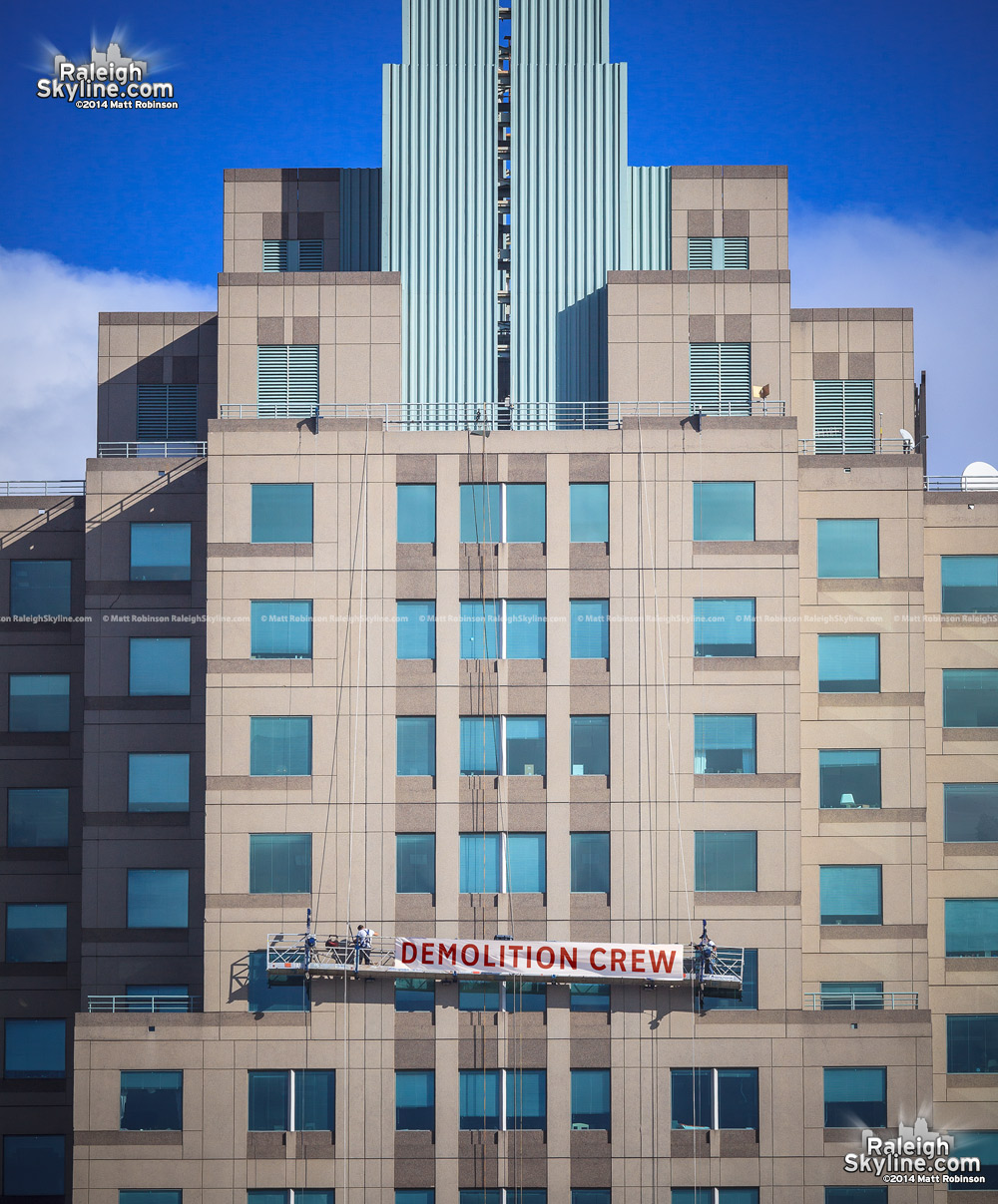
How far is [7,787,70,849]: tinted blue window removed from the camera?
4384cm

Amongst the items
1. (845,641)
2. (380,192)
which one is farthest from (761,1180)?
(380,192)

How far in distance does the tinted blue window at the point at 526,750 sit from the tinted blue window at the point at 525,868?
224 centimetres

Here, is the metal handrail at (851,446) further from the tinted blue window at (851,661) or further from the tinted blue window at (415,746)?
the tinted blue window at (415,746)

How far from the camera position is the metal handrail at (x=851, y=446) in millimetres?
43844

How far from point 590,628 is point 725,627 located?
442 cm

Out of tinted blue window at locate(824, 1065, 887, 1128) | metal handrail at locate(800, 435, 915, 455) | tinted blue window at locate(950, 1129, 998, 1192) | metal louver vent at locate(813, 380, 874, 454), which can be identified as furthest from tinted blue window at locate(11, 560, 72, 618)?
tinted blue window at locate(950, 1129, 998, 1192)

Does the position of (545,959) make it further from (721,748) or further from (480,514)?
(480,514)

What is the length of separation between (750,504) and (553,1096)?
20.1m

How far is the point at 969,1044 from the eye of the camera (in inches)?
1619

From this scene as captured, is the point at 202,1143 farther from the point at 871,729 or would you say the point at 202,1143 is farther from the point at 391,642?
the point at 871,729

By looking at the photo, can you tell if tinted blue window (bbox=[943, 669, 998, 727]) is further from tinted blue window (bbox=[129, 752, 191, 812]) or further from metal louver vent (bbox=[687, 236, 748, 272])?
tinted blue window (bbox=[129, 752, 191, 812])

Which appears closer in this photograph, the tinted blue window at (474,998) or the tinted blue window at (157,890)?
the tinted blue window at (474,998)

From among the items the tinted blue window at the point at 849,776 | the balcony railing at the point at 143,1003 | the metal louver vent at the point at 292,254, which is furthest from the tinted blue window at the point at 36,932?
the tinted blue window at the point at 849,776

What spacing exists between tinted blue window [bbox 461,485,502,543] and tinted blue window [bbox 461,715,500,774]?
5.92 m
